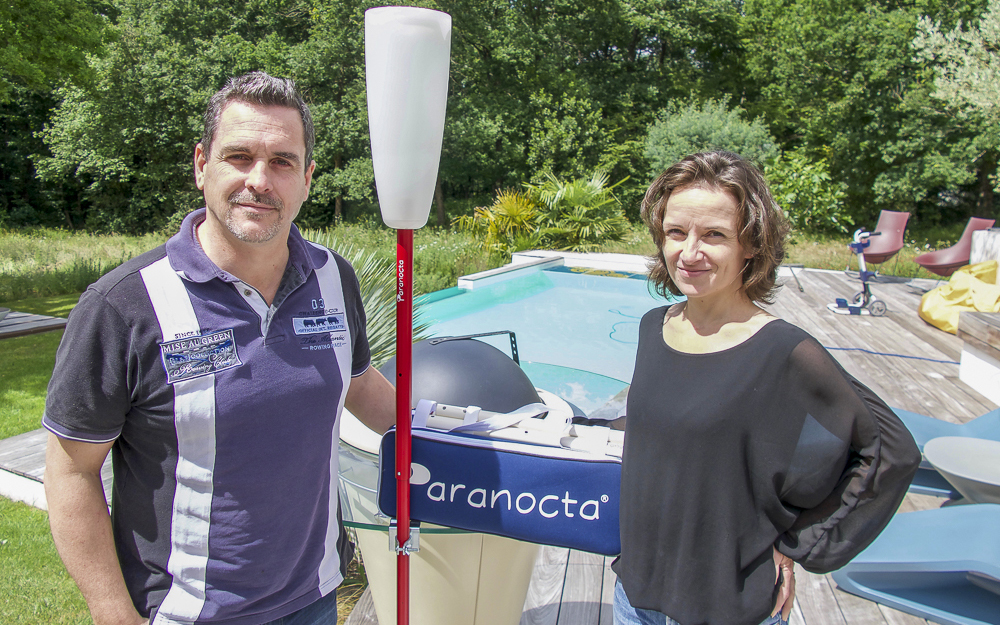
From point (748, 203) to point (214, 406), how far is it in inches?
46.6

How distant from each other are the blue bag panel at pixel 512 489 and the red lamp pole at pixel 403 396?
5 centimetres

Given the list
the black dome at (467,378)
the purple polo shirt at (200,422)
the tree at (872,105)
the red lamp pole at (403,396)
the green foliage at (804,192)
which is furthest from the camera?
the tree at (872,105)

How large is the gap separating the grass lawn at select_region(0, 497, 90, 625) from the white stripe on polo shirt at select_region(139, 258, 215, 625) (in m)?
1.74

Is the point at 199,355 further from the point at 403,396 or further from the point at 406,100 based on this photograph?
the point at 406,100

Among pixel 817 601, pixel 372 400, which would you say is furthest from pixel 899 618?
pixel 372 400

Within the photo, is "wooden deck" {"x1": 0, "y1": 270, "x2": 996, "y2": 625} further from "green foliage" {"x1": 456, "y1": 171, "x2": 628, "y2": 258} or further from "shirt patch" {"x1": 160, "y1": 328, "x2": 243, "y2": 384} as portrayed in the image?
"green foliage" {"x1": 456, "y1": 171, "x2": 628, "y2": 258}

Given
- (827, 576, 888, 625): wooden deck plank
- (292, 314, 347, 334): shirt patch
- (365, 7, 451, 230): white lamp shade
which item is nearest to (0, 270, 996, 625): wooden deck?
(827, 576, 888, 625): wooden deck plank

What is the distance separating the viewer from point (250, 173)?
1305 mm

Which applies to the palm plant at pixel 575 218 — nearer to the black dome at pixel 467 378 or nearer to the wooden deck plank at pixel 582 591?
the wooden deck plank at pixel 582 591

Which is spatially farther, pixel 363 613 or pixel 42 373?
pixel 42 373

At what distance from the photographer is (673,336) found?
140 centimetres

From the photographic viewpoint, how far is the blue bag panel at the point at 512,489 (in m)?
1.49

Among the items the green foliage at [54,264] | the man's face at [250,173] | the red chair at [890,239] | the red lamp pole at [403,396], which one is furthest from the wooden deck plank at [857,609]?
the red chair at [890,239]

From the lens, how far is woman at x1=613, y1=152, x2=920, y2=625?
1200 mm
